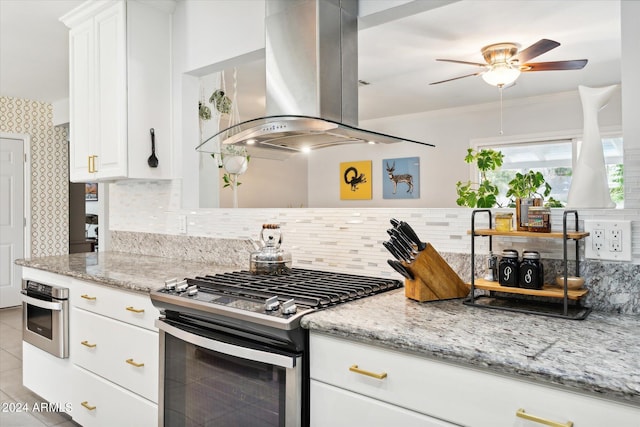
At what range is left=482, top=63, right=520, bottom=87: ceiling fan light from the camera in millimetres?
3499

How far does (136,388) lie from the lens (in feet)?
Answer: 6.24

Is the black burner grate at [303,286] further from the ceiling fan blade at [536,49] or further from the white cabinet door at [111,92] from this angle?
the ceiling fan blade at [536,49]

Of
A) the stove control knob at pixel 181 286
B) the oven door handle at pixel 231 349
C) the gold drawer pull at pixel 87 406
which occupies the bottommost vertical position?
the gold drawer pull at pixel 87 406

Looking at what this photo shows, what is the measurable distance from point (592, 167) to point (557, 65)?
7.52ft

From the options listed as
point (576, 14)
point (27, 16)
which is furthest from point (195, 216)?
point (576, 14)

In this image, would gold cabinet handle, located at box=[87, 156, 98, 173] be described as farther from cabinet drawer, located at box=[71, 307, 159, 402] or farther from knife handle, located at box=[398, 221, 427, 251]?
knife handle, located at box=[398, 221, 427, 251]

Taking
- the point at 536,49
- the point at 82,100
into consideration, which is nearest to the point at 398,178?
the point at 536,49

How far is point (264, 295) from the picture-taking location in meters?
1.54

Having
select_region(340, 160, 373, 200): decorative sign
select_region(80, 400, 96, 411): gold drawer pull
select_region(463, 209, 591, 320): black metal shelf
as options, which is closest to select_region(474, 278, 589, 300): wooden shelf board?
select_region(463, 209, 591, 320): black metal shelf

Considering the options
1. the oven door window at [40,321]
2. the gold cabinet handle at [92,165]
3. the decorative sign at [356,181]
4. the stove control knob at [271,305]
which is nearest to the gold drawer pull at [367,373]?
the stove control knob at [271,305]

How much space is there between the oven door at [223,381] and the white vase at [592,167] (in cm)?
102

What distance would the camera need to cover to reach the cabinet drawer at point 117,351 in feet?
6.03

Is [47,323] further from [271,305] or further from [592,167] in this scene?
[592,167]

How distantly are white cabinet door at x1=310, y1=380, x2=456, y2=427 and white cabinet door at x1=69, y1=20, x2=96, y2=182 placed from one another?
2.20 metres
